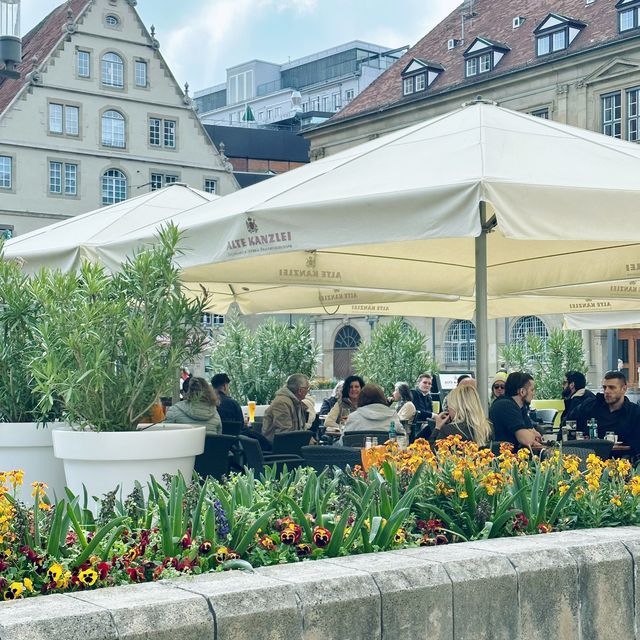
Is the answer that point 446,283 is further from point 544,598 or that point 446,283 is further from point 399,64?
point 399,64

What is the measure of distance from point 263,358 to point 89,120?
2626 centimetres

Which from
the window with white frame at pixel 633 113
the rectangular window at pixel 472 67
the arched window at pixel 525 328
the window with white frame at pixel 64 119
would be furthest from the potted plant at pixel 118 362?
Answer: the window with white frame at pixel 64 119

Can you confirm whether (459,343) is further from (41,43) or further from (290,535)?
(290,535)

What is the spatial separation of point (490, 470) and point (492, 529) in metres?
0.55

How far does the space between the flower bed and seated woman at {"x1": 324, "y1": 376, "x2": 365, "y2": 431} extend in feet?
26.1

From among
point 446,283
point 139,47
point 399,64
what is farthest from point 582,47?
point 446,283

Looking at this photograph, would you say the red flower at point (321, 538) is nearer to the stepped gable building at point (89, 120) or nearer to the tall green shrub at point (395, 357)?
the tall green shrub at point (395, 357)

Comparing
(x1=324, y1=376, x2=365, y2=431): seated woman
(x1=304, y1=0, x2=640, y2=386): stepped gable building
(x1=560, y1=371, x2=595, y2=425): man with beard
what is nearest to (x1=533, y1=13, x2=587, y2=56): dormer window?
(x1=304, y1=0, x2=640, y2=386): stepped gable building

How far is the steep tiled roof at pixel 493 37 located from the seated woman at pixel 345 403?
1258 inches

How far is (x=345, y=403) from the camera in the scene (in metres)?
14.3

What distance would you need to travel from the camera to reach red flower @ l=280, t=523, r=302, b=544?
438 centimetres

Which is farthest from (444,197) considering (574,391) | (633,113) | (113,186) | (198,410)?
(113,186)

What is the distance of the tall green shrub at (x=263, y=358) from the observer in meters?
29.8

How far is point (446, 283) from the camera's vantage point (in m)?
11.5
